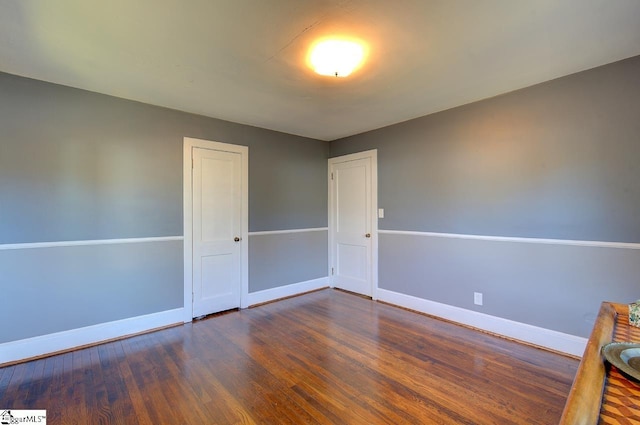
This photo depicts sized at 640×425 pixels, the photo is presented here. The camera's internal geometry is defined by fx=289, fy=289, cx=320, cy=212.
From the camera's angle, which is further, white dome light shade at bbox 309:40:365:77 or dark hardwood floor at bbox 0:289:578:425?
white dome light shade at bbox 309:40:365:77

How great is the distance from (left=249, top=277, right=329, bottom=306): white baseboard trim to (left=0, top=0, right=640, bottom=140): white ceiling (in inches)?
98.4

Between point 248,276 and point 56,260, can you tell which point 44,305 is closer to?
point 56,260

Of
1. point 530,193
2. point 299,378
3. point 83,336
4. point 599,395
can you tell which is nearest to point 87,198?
point 83,336

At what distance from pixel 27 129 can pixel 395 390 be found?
12.0 ft

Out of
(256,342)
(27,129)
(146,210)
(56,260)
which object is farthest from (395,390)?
(27,129)

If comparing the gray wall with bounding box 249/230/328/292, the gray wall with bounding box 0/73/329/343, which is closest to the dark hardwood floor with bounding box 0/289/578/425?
the gray wall with bounding box 0/73/329/343

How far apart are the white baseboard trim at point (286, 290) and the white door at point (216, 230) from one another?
264mm

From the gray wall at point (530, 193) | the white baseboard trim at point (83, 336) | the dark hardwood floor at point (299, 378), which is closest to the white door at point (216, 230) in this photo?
the white baseboard trim at point (83, 336)

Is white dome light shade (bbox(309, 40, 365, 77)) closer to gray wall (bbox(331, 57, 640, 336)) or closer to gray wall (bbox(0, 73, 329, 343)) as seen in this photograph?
gray wall (bbox(331, 57, 640, 336))

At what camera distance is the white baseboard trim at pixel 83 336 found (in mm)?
2431

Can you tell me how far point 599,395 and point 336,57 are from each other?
2.20 metres

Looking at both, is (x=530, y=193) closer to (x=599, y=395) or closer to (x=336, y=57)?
(x=336, y=57)

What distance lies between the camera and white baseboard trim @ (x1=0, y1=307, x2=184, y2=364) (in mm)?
2431

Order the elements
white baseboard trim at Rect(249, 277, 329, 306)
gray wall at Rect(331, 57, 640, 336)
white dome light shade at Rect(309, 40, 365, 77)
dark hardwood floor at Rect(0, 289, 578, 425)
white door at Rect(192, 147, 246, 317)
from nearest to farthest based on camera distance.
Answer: dark hardwood floor at Rect(0, 289, 578, 425)
white dome light shade at Rect(309, 40, 365, 77)
gray wall at Rect(331, 57, 640, 336)
white door at Rect(192, 147, 246, 317)
white baseboard trim at Rect(249, 277, 329, 306)
